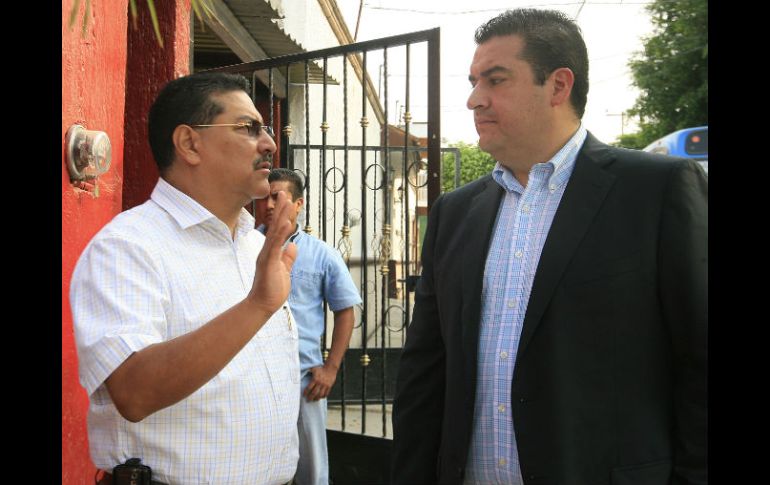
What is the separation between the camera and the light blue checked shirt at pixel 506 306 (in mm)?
1851

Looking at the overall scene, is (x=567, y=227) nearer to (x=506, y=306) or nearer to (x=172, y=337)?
(x=506, y=306)

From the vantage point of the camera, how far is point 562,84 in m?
2.06

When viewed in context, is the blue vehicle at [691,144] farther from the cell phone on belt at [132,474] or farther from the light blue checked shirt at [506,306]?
the cell phone on belt at [132,474]

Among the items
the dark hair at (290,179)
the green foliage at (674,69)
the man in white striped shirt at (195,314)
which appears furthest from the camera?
the green foliage at (674,69)

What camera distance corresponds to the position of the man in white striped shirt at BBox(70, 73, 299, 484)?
1525mm

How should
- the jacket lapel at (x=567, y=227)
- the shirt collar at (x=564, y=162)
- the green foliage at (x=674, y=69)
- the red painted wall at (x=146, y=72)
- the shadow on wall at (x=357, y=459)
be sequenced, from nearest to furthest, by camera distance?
1. the jacket lapel at (x=567, y=227)
2. the shirt collar at (x=564, y=162)
3. the red painted wall at (x=146, y=72)
4. the shadow on wall at (x=357, y=459)
5. the green foliage at (x=674, y=69)

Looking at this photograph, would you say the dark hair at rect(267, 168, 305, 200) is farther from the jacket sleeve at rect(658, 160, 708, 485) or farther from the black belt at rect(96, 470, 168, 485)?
the jacket sleeve at rect(658, 160, 708, 485)

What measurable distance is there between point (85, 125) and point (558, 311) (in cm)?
158

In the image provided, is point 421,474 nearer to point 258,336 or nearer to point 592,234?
point 258,336

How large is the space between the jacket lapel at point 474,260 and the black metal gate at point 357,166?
0.92m

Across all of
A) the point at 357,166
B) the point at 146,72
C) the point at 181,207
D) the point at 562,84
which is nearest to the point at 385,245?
the point at 146,72

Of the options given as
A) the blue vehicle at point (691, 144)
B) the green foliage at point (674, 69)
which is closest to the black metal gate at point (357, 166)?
the blue vehicle at point (691, 144)

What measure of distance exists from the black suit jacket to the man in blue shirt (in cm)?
198
